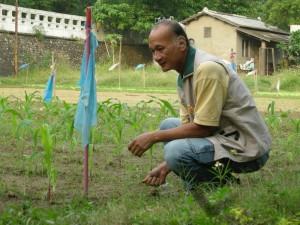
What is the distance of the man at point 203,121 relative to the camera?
3680 mm

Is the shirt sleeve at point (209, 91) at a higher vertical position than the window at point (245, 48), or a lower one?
lower

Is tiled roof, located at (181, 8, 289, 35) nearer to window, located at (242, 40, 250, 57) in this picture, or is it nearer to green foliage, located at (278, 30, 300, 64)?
window, located at (242, 40, 250, 57)

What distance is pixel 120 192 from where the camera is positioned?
438 cm

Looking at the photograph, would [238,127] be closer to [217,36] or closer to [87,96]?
[87,96]

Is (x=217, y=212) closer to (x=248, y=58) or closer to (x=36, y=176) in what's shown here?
(x=36, y=176)

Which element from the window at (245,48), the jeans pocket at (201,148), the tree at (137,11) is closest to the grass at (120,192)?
the jeans pocket at (201,148)

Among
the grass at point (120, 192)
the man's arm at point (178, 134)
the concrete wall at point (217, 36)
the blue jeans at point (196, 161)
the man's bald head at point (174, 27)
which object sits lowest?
the grass at point (120, 192)

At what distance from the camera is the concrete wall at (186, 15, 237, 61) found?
120 feet

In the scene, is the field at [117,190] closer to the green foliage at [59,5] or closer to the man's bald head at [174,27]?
the man's bald head at [174,27]

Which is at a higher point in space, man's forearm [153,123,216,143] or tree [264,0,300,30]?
tree [264,0,300,30]

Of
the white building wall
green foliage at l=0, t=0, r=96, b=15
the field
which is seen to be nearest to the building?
the white building wall

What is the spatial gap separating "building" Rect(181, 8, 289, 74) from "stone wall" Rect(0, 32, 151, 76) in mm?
3776

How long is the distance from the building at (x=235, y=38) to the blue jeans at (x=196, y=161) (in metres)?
31.9

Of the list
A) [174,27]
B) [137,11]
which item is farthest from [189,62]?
[137,11]
